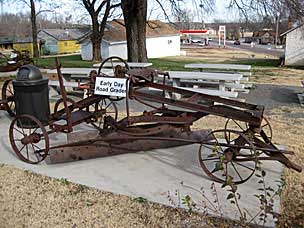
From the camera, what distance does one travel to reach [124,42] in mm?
40000

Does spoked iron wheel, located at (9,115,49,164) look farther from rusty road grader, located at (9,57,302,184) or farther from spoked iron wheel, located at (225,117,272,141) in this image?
spoked iron wheel, located at (225,117,272,141)

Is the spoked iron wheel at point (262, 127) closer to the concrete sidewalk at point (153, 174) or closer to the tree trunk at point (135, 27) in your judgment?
the concrete sidewalk at point (153, 174)

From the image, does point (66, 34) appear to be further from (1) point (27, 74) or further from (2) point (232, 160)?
(2) point (232, 160)

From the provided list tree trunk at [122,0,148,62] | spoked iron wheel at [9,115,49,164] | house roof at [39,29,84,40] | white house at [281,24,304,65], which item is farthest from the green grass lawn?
house roof at [39,29,84,40]

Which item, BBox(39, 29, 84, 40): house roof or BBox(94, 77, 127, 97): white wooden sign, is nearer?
BBox(94, 77, 127, 97): white wooden sign

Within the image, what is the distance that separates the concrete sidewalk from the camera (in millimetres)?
3609

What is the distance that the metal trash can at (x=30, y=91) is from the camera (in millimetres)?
4887

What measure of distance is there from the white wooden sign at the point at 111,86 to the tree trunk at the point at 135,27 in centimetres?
1102

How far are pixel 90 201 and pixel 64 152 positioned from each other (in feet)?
3.75

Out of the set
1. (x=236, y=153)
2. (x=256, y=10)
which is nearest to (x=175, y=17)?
(x=256, y=10)

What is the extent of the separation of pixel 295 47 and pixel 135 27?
16.0 m

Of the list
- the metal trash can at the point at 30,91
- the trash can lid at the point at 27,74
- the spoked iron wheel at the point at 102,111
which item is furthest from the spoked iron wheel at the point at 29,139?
the spoked iron wheel at the point at 102,111

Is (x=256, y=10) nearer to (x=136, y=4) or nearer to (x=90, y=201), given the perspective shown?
(x=136, y=4)

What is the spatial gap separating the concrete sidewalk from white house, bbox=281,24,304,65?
78.2 ft
